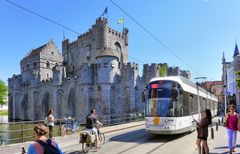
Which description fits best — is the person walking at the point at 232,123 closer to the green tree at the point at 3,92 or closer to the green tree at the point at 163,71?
the green tree at the point at 163,71

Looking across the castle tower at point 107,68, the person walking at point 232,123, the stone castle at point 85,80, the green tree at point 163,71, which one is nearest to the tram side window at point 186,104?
the person walking at point 232,123

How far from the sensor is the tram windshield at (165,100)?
14.2 meters

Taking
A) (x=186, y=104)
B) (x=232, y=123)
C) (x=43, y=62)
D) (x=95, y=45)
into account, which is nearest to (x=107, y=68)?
(x=95, y=45)

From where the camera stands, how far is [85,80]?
43.3m

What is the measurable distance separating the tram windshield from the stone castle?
1435 centimetres

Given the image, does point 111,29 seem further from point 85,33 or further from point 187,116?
point 187,116

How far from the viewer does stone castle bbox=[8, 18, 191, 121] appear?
140 feet

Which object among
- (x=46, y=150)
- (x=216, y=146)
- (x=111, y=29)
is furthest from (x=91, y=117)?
(x=111, y=29)

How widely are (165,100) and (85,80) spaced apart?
1172 inches

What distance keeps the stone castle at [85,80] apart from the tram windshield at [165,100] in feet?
47.1

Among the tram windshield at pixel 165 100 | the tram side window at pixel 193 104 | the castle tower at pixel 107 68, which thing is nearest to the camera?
the tram windshield at pixel 165 100

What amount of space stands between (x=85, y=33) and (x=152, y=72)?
19.2 meters

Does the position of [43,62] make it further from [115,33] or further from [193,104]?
[193,104]


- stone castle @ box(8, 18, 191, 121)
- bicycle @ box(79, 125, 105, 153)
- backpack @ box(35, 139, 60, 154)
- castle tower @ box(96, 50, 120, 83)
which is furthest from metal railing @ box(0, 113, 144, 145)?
backpack @ box(35, 139, 60, 154)
